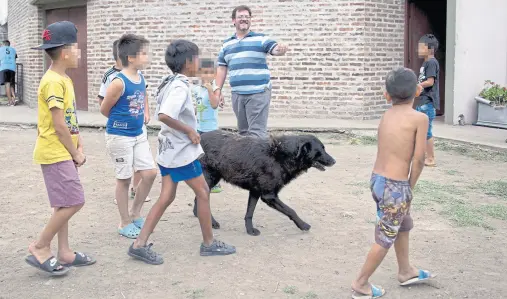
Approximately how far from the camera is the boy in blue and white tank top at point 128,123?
501 centimetres

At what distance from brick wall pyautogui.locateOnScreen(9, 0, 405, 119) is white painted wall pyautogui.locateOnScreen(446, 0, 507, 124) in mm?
1217

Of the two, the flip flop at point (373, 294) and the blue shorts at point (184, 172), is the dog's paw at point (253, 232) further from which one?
the flip flop at point (373, 294)

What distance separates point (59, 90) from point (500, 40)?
9.88 metres

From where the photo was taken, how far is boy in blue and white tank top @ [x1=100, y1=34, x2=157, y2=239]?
501cm

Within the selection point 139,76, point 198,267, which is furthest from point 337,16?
point 198,267

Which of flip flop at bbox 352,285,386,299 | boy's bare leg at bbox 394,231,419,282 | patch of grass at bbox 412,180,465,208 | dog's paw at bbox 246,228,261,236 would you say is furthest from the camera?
patch of grass at bbox 412,180,465,208

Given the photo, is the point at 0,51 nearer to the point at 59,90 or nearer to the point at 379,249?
the point at 59,90

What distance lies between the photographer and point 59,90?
167 inches

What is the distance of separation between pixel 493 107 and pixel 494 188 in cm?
462

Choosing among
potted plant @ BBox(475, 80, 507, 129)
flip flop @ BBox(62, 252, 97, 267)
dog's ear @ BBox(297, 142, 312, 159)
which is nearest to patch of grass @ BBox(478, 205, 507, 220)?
dog's ear @ BBox(297, 142, 312, 159)

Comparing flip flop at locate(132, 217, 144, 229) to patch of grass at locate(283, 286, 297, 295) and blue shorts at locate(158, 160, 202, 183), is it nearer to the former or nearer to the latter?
blue shorts at locate(158, 160, 202, 183)

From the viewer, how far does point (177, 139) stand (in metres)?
4.61

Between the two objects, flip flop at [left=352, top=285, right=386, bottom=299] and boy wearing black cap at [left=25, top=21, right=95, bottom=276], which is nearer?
flip flop at [left=352, top=285, right=386, bottom=299]

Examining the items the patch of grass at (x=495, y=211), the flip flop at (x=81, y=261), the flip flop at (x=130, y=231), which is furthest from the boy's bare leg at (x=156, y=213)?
the patch of grass at (x=495, y=211)
